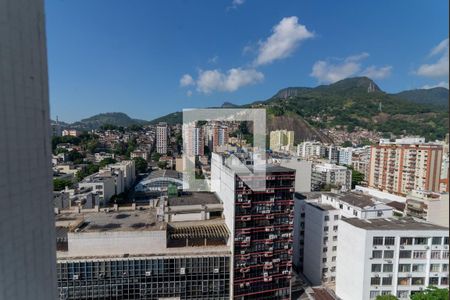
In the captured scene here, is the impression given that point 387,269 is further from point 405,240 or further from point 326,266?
point 326,266

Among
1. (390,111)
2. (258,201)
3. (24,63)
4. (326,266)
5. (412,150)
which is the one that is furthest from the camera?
(390,111)

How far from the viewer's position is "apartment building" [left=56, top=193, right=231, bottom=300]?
19.0 ft

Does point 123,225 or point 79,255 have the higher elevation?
point 123,225

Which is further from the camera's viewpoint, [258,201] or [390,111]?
[390,111]

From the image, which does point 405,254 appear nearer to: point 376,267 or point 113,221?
point 376,267

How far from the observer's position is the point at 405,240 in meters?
6.16

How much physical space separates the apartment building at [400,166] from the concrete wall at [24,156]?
1526cm

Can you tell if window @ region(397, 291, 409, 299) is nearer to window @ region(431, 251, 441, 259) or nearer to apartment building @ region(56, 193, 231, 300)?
window @ region(431, 251, 441, 259)

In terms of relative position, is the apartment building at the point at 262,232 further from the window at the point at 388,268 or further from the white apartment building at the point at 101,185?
the white apartment building at the point at 101,185

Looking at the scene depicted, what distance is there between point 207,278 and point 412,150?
13.6 metres

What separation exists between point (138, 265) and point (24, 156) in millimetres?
4999

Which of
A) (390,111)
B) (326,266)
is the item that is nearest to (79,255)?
(326,266)

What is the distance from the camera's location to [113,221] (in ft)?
22.9

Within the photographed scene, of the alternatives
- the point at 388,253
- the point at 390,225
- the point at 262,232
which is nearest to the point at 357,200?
the point at 390,225
